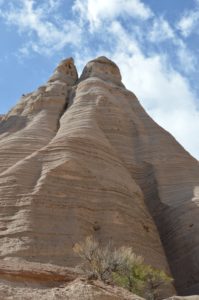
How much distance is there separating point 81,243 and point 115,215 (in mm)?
3124

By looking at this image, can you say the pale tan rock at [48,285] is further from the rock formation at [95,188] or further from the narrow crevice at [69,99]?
the narrow crevice at [69,99]

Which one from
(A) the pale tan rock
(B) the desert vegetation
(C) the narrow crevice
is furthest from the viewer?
(C) the narrow crevice

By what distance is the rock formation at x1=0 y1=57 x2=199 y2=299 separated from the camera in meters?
22.1

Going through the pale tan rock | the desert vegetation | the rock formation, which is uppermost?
the rock formation

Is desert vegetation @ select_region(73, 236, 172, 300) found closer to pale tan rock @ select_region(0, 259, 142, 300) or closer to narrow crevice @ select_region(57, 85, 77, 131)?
pale tan rock @ select_region(0, 259, 142, 300)

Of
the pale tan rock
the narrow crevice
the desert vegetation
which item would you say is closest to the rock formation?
the narrow crevice

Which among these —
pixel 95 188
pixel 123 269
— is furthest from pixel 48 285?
pixel 95 188

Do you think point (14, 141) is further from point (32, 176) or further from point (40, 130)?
point (32, 176)

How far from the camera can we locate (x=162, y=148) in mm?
34562

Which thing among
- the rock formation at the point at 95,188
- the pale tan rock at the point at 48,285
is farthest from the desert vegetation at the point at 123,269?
the pale tan rock at the point at 48,285

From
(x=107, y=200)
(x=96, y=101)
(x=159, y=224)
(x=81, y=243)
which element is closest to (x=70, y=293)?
(x=81, y=243)

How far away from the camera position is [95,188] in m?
25.2

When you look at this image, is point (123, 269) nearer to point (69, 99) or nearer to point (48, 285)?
point (48, 285)

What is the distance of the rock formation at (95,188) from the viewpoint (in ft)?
72.4
